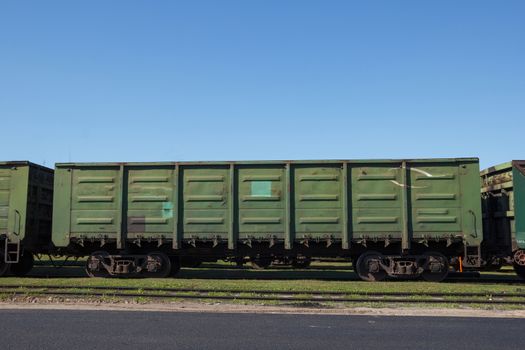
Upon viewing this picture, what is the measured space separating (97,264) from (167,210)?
259cm

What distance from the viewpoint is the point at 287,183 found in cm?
1312

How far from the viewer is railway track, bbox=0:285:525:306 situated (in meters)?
9.78

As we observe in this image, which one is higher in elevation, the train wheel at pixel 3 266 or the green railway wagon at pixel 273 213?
the green railway wagon at pixel 273 213

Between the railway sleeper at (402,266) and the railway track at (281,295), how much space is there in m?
2.30

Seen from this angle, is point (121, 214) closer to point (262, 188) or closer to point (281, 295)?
point (262, 188)

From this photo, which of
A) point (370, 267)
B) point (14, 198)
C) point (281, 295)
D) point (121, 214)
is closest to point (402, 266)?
point (370, 267)

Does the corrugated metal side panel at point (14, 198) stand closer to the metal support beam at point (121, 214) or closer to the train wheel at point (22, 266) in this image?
the train wheel at point (22, 266)

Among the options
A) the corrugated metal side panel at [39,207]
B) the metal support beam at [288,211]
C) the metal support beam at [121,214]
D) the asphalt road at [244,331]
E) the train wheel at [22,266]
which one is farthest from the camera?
the train wheel at [22,266]

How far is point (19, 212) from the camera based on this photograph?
44.7 ft

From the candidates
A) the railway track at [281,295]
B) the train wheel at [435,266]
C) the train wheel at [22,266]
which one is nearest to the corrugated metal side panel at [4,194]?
the train wheel at [22,266]

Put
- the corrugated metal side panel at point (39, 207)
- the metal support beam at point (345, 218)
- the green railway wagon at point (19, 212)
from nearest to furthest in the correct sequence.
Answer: the metal support beam at point (345, 218)
the green railway wagon at point (19, 212)
the corrugated metal side panel at point (39, 207)

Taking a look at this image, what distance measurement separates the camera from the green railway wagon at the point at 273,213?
12.8 m

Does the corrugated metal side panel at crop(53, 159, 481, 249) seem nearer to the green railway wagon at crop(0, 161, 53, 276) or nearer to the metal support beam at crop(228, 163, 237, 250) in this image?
the metal support beam at crop(228, 163, 237, 250)

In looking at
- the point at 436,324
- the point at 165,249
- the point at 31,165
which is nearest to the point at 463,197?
the point at 436,324
